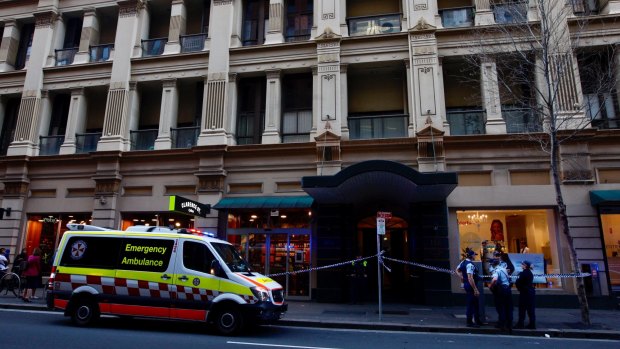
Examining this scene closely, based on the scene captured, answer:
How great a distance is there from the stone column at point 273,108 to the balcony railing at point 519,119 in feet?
30.3

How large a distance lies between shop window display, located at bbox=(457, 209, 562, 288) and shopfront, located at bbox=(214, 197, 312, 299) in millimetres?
6053

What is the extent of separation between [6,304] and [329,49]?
49.2 feet

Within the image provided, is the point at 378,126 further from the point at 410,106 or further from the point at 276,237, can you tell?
the point at 276,237

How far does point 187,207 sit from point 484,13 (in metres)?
14.1

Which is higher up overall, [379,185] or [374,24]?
[374,24]

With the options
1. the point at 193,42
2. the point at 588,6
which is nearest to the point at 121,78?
the point at 193,42

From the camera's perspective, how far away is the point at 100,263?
1016cm

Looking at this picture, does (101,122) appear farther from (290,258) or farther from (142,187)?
(290,258)

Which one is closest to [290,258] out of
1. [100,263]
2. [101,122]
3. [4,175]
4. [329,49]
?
[100,263]

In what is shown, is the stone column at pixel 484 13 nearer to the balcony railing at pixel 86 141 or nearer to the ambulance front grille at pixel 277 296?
the ambulance front grille at pixel 277 296

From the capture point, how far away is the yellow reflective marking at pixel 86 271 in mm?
9984

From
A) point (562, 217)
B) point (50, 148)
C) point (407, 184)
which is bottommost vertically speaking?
point (562, 217)

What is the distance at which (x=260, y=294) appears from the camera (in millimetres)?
9172

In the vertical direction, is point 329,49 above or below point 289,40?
below
